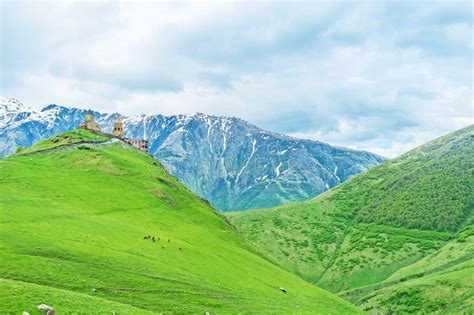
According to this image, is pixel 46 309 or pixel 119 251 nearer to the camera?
pixel 46 309

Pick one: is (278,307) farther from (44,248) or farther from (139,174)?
(139,174)

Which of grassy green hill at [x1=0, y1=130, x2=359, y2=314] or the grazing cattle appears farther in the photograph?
grassy green hill at [x1=0, y1=130, x2=359, y2=314]

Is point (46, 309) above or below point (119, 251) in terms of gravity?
below

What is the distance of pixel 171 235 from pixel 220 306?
4209 cm

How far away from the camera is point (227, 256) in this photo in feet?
347

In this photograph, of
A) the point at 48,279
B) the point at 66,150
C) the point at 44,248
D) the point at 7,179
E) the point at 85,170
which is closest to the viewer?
the point at 48,279

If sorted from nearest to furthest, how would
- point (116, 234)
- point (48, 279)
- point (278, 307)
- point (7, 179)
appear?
point (48, 279) < point (278, 307) < point (116, 234) < point (7, 179)

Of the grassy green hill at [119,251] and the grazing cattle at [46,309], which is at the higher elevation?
the grassy green hill at [119,251]

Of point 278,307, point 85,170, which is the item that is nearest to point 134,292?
point 278,307

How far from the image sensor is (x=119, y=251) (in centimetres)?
7775

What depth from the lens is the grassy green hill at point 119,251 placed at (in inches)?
2218

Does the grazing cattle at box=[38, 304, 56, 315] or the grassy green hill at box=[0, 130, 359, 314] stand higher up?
the grassy green hill at box=[0, 130, 359, 314]

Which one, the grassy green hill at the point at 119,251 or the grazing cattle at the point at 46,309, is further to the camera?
the grassy green hill at the point at 119,251

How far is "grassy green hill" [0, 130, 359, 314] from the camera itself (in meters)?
56.3
